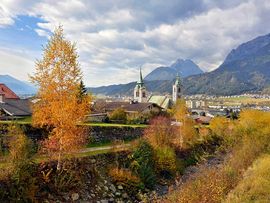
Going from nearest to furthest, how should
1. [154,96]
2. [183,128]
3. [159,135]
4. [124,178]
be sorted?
[124,178] < [159,135] < [183,128] < [154,96]

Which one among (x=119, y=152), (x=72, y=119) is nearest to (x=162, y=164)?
(x=119, y=152)

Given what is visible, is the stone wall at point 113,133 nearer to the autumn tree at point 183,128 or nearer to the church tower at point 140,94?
the autumn tree at point 183,128

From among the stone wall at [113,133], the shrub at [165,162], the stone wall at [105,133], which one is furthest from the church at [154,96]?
the shrub at [165,162]

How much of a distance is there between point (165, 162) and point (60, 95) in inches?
580

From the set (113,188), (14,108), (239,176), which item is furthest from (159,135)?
(14,108)

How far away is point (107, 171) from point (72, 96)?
331 inches

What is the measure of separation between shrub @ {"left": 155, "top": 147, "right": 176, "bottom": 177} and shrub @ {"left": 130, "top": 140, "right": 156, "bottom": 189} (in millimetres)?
918

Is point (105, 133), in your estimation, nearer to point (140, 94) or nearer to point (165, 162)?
point (165, 162)

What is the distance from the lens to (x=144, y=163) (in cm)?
3056

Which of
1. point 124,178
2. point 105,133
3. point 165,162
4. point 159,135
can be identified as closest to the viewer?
point 124,178

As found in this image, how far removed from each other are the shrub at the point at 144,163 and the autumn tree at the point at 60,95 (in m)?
8.07

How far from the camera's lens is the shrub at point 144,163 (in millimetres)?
29422

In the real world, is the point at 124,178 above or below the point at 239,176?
below

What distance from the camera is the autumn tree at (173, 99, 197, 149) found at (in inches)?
1737
